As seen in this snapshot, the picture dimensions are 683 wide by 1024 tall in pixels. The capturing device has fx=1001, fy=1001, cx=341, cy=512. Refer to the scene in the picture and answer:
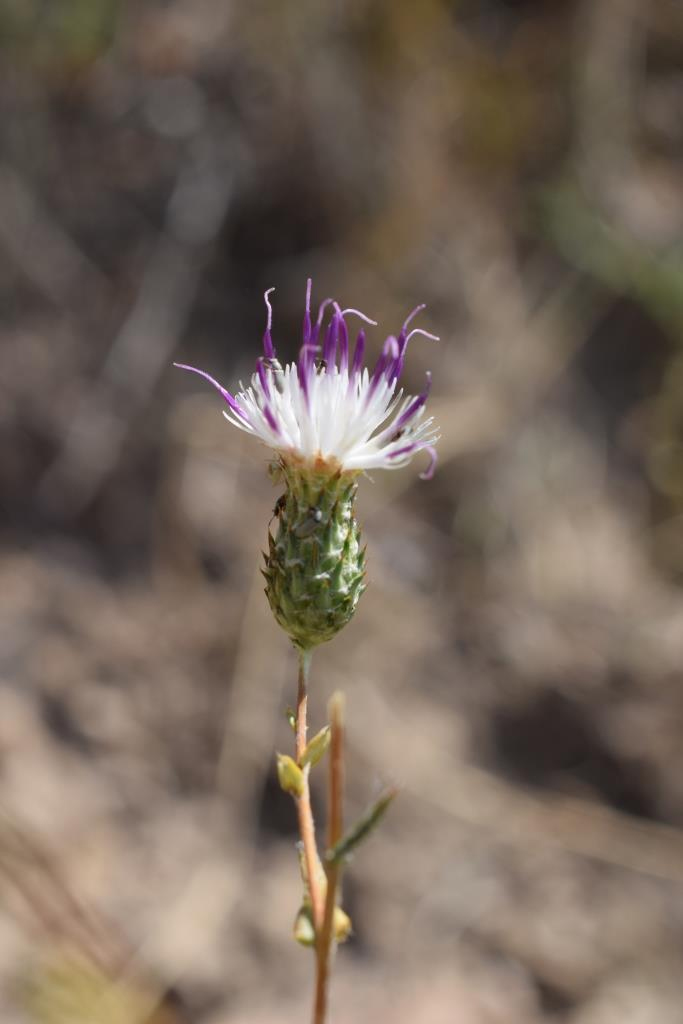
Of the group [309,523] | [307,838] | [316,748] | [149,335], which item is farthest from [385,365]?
[149,335]

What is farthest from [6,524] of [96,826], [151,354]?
[96,826]

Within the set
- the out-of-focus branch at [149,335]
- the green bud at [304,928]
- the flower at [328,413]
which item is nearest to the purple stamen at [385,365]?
the flower at [328,413]

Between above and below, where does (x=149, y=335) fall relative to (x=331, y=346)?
above

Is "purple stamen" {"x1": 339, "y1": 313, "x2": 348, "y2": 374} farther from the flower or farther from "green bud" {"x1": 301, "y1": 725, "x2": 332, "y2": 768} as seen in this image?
"green bud" {"x1": 301, "y1": 725, "x2": 332, "y2": 768}

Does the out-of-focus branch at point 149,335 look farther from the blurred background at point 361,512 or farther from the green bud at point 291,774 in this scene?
the green bud at point 291,774

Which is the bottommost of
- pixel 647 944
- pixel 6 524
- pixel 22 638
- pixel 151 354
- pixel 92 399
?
pixel 647 944

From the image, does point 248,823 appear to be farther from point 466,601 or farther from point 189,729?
point 466,601

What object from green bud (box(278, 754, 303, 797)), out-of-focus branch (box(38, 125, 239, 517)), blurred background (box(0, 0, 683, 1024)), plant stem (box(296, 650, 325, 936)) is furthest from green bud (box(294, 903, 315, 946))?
out-of-focus branch (box(38, 125, 239, 517))

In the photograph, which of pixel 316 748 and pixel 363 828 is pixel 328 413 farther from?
pixel 363 828
